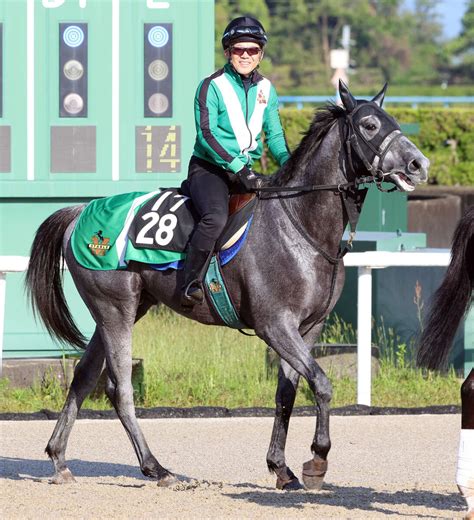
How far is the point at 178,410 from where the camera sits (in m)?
9.31

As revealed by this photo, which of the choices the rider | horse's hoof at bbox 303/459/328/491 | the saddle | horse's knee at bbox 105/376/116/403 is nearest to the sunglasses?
the rider

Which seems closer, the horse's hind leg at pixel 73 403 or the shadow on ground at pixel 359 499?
the shadow on ground at pixel 359 499

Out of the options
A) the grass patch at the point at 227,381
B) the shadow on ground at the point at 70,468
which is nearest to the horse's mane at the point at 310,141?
the shadow on ground at the point at 70,468

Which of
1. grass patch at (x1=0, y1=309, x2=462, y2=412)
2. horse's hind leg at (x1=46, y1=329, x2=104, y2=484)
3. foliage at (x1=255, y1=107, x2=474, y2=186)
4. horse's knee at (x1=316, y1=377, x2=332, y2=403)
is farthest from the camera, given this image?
foliage at (x1=255, y1=107, x2=474, y2=186)

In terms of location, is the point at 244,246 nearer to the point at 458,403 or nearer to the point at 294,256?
the point at 294,256

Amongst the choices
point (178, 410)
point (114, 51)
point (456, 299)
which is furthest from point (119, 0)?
point (456, 299)

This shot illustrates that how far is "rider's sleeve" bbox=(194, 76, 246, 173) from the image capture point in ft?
23.4

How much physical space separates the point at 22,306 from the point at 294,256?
4262 mm

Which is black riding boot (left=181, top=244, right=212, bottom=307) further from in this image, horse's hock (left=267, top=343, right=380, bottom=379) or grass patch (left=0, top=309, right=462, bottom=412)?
horse's hock (left=267, top=343, right=380, bottom=379)

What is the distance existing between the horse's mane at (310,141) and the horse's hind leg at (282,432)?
3.26ft

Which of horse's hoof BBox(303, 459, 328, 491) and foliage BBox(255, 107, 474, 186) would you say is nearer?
horse's hoof BBox(303, 459, 328, 491)

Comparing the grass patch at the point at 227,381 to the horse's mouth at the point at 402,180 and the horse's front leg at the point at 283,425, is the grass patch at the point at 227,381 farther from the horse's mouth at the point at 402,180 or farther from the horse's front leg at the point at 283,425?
the horse's mouth at the point at 402,180

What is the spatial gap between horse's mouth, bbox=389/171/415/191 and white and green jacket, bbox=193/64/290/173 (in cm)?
84

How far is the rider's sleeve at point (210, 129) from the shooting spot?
7.12 metres
